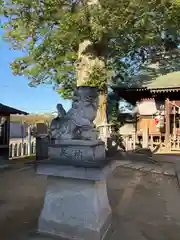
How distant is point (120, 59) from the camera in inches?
667

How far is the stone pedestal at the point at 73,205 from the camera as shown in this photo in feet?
14.0

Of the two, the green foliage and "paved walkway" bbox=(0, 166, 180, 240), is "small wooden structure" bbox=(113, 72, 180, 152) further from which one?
"paved walkway" bbox=(0, 166, 180, 240)

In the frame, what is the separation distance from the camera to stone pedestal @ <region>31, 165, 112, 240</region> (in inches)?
168

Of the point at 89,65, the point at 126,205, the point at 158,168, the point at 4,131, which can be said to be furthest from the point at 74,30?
the point at 126,205

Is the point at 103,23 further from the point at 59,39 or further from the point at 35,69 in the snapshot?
the point at 35,69

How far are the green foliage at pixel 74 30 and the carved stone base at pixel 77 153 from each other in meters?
8.85

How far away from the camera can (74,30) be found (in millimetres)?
13172

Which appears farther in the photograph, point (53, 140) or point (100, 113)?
point (100, 113)

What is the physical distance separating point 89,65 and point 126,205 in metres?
10.1

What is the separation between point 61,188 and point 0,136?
28.7ft

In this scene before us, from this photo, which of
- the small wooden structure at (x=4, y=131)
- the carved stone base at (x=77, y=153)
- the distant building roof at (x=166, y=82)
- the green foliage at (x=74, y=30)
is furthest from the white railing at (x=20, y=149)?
the carved stone base at (x=77, y=153)

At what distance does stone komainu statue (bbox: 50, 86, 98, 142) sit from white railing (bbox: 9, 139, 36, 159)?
32.6 ft

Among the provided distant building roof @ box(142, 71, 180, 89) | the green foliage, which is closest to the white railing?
the green foliage

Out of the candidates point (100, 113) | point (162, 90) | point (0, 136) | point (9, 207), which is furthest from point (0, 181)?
point (162, 90)
